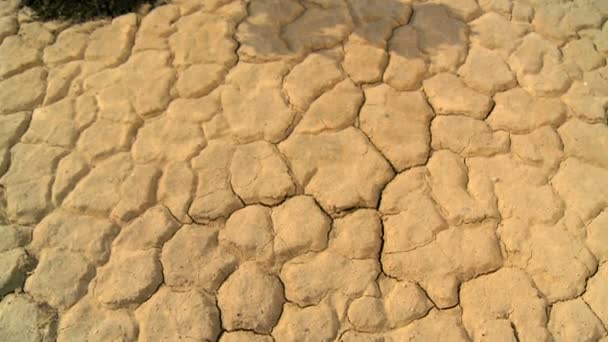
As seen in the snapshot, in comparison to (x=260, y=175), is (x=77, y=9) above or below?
above

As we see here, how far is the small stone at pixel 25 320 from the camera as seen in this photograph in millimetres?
1971

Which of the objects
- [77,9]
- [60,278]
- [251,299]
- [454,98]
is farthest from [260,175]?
Answer: [77,9]

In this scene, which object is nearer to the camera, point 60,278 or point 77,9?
point 60,278

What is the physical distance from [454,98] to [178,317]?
1.66 m

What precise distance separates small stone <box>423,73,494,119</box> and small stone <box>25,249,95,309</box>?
1770 millimetres

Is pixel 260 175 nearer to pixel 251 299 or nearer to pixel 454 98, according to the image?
pixel 251 299

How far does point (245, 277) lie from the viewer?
6.87 ft

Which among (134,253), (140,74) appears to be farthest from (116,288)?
(140,74)

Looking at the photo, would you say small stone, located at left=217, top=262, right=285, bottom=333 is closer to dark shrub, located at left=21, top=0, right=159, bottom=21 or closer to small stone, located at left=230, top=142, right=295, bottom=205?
small stone, located at left=230, top=142, right=295, bottom=205

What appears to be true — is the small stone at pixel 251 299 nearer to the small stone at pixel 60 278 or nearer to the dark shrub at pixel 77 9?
the small stone at pixel 60 278

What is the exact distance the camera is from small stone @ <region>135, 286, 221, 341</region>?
6.46ft

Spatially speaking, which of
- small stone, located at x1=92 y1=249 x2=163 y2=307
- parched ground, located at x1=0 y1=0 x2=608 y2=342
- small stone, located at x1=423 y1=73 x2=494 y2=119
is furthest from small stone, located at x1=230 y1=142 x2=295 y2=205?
small stone, located at x1=423 y1=73 x2=494 y2=119

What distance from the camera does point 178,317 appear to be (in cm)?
200

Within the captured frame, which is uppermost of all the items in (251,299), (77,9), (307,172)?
(77,9)
